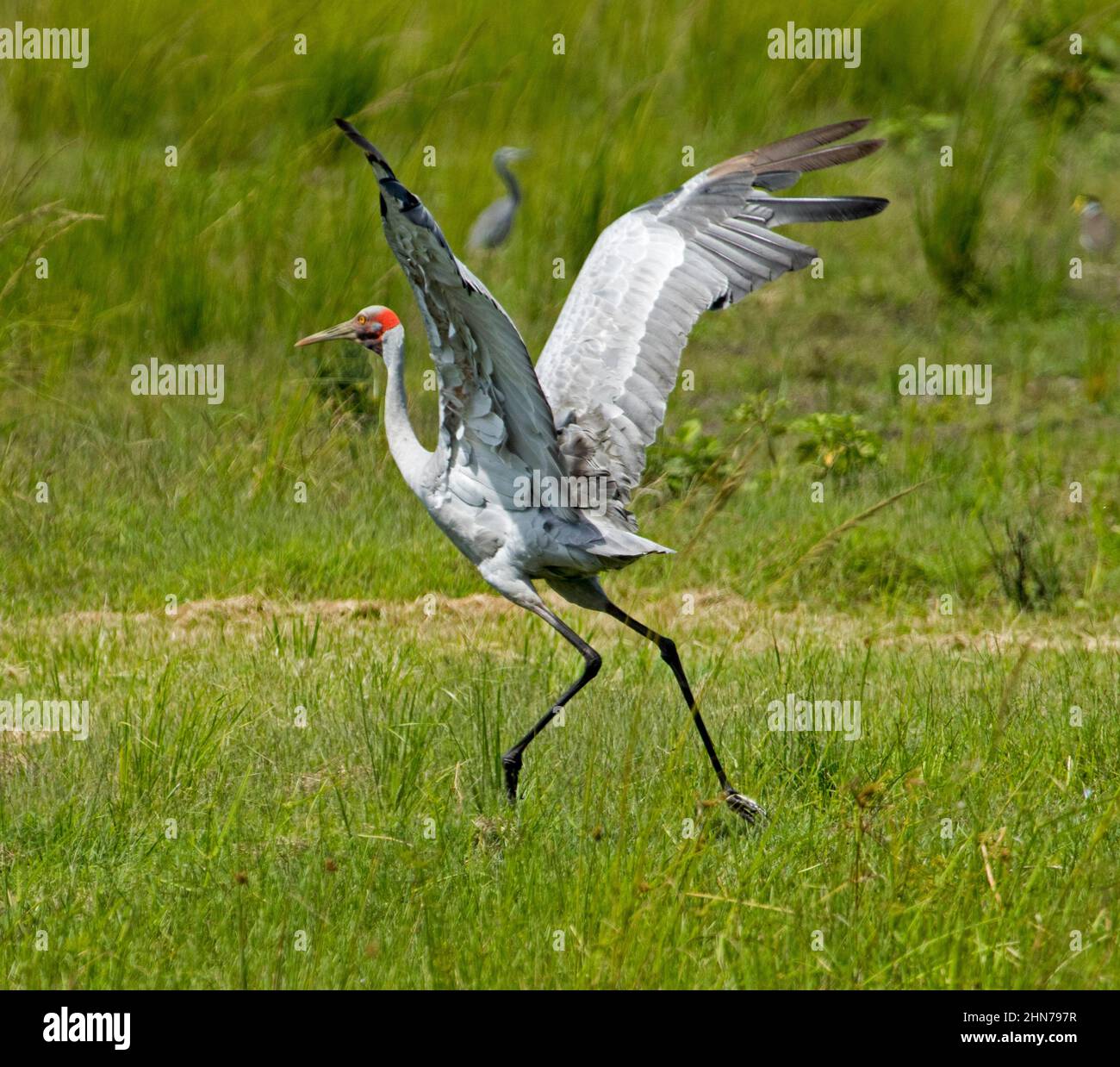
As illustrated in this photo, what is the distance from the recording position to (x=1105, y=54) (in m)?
13.2

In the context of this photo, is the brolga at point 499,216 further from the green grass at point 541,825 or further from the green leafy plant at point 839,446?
the green grass at point 541,825

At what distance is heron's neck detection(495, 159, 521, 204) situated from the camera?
1135cm

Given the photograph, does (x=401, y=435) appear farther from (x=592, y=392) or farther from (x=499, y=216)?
(x=499, y=216)

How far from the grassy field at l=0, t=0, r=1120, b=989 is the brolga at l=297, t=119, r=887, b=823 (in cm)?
54

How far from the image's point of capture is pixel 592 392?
5.95 m

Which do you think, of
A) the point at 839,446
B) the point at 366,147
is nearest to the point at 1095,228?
the point at 839,446

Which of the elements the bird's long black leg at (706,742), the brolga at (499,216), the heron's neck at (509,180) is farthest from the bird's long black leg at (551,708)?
the heron's neck at (509,180)

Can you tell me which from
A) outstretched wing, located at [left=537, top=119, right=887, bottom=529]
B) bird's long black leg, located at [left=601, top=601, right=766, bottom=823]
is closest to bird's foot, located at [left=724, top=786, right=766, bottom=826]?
bird's long black leg, located at [left=601, top=601, right=766, bottom=823]

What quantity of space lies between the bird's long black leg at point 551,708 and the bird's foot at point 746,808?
66 cm

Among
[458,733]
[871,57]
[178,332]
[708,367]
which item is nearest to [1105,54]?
[871,57]

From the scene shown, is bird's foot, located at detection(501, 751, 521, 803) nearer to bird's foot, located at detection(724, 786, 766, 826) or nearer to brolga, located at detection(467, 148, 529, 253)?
bird's foot, located at detection(724, 786, 766, 826)

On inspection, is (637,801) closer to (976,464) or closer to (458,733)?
(458,733)

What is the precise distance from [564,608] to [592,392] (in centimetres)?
227

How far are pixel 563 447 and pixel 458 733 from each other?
39.2 inches
